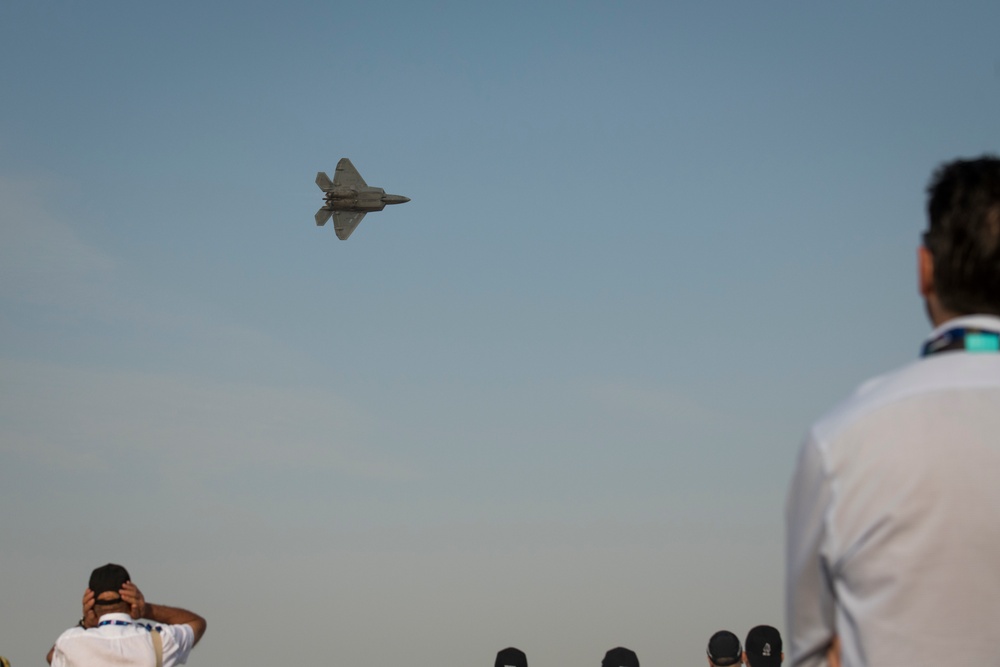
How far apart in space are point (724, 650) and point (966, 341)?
798 centimetres

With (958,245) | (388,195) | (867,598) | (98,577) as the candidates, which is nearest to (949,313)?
(958,245)

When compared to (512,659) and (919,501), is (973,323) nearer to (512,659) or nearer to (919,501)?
(919,501)

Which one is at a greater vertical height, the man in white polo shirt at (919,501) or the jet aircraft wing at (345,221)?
the jet aircraft wing at (345,221)

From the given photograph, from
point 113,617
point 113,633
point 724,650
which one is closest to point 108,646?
point 113,633

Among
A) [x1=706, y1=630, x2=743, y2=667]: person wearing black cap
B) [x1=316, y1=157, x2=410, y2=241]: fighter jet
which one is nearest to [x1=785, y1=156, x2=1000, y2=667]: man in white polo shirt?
[x1=706, y1=630, x2=743, y2=667]: person wearing black cap

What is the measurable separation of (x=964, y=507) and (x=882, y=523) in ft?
0.73

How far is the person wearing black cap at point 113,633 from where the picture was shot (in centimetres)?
806

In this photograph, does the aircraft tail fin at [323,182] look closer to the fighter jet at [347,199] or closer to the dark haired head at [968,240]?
the fighter jet at [347,199]

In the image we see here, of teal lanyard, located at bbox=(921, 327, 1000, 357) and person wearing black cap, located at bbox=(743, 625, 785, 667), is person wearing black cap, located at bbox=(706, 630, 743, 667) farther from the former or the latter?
teal lanyard, located at bbox=(921, 327, 1000, 357)

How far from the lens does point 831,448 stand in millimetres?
3229

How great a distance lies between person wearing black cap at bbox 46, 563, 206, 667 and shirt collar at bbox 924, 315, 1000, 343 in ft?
21.6

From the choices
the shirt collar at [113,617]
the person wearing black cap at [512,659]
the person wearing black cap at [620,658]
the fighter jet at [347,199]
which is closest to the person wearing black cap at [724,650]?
the person wearing black cap at [620,658]

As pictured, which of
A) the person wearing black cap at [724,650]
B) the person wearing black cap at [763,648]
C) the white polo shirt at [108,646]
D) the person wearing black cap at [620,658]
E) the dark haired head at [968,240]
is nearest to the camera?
the dark haired head at [968,240]

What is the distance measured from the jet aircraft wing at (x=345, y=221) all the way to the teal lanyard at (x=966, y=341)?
48.7 meters
